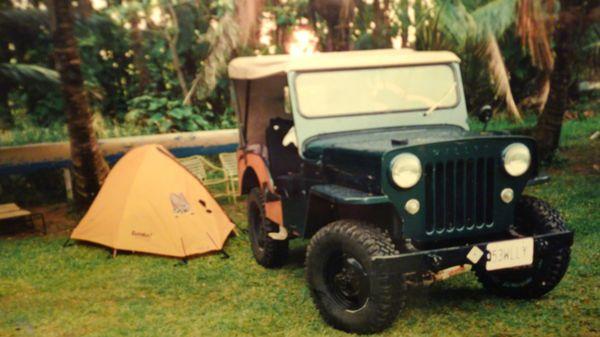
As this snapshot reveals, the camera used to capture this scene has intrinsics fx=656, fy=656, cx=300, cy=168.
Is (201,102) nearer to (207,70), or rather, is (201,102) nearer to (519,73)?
(207,70)

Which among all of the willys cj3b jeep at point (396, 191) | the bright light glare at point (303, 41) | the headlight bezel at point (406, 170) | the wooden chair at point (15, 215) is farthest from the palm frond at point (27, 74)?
the headlight bezel at point (406, 170)

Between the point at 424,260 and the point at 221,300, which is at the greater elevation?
the point at 424,260

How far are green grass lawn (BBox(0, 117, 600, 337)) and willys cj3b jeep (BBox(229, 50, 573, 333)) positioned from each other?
298 millimetres

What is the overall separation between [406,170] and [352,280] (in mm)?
867

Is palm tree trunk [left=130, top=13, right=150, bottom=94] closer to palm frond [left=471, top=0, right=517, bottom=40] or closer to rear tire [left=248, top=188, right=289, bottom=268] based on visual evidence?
palm frond [left=471, top=0, right=517, bottom=40]

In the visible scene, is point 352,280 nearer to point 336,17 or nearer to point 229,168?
point 229,168

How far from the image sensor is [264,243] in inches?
259

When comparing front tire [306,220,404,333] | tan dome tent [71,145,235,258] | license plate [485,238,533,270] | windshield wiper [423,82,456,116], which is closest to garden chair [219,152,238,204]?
tan dome tent [71,145,235,258]

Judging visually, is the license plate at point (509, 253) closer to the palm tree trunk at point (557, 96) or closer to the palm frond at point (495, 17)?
the palm tree trunk at point (557, 96)

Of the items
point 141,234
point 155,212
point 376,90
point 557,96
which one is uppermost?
point 376,90

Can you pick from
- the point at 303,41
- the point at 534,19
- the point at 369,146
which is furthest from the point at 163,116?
the point at 369,146

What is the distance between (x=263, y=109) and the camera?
709 cm

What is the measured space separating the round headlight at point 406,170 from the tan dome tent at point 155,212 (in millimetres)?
3343

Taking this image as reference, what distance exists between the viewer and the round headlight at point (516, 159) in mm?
4625
